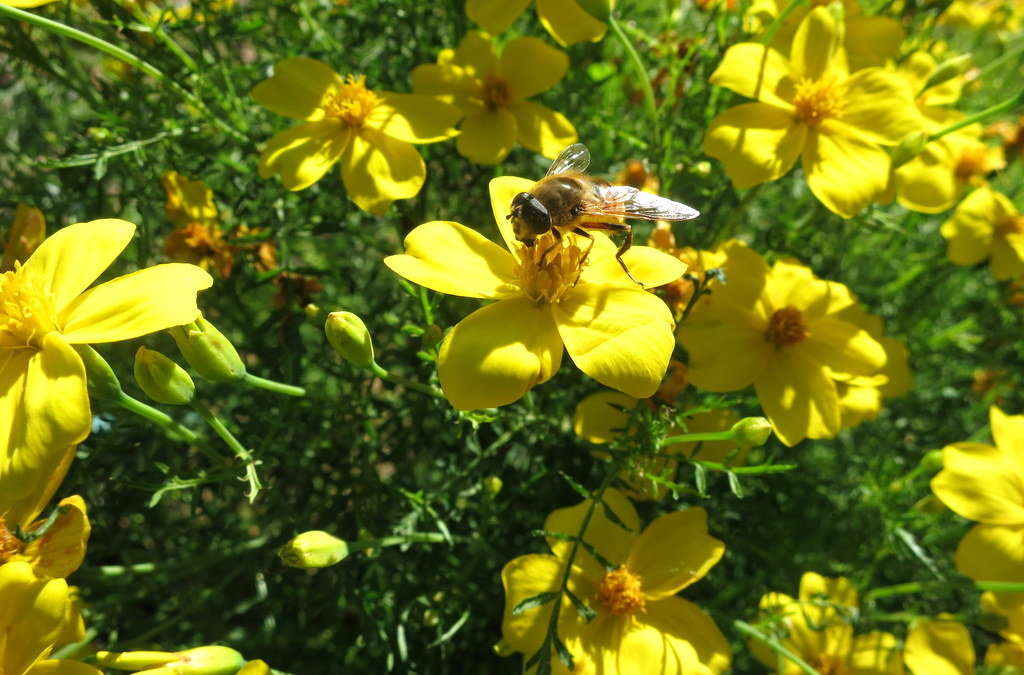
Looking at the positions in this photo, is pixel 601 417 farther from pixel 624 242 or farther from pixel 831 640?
pixel 831 640

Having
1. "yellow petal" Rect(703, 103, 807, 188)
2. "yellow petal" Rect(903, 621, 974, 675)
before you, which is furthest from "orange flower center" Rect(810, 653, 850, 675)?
"yellow petal" Rect(703, 103, 807, 188)

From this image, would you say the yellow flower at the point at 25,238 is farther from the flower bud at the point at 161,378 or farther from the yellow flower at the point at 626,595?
the yellow flower at the point at 626,595

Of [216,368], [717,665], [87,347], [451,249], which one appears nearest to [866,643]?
[717,665]

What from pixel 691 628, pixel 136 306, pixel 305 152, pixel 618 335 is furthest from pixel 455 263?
pixel 691 628

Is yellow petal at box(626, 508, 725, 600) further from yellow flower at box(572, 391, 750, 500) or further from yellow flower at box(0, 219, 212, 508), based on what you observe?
yellow flower at box(0, 219, 212, 508)

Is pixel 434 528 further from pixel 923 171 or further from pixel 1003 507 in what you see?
pixel 923 171

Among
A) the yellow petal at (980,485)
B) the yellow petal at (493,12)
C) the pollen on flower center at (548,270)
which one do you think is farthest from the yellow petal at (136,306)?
the yellow petal at (980,485)

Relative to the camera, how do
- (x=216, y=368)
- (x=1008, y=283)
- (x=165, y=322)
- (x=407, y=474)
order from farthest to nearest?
1. (x=1008, y=283)
2. (x=407, y=474)
3. (x=216, y=368)
4. (x=165, y=322)
